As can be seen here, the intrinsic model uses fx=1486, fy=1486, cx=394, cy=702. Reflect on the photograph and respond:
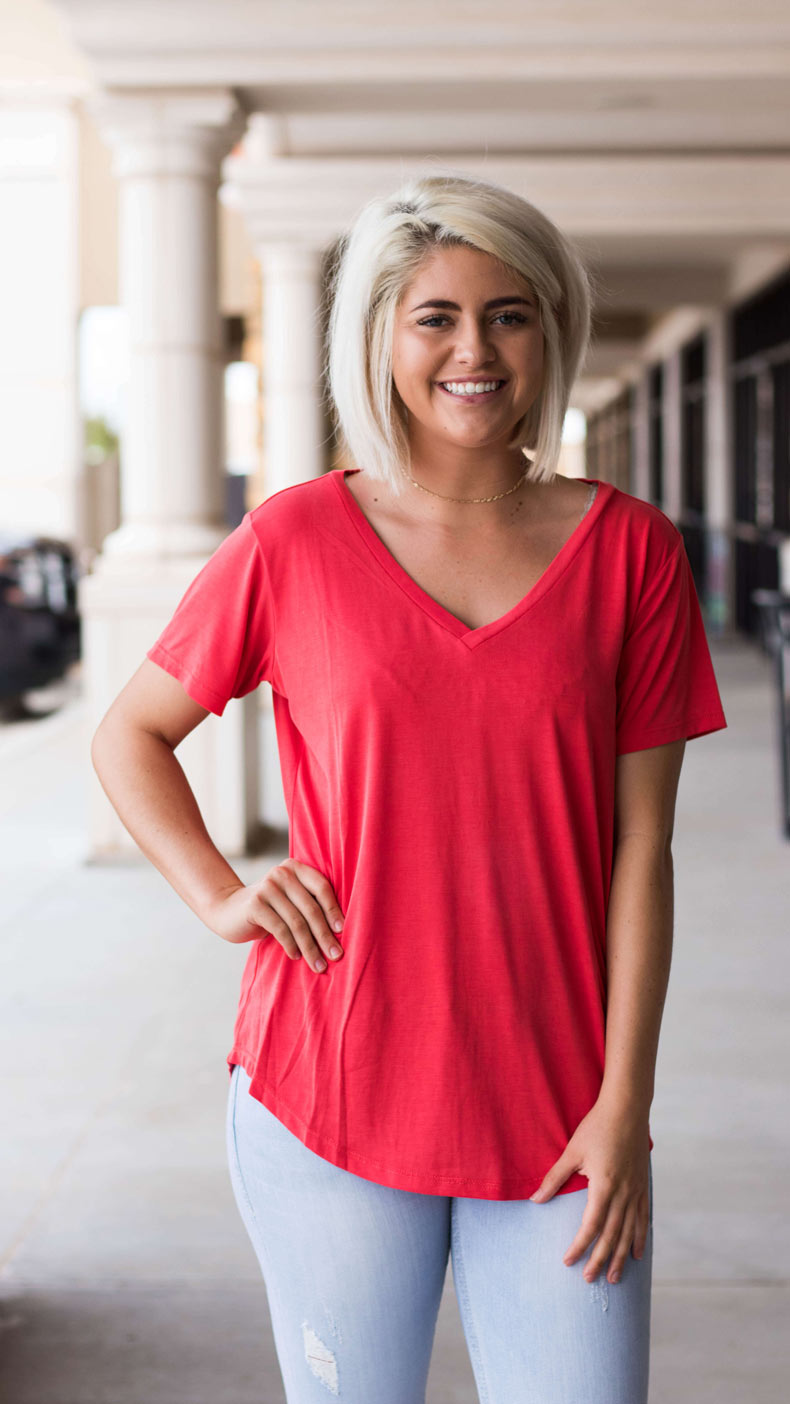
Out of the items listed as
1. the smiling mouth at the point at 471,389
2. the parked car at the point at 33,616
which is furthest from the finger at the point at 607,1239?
the parked car at the point at 33,616

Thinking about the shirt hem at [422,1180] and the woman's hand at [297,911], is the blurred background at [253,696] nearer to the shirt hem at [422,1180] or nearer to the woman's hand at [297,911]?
the woman's hand at [297,911]

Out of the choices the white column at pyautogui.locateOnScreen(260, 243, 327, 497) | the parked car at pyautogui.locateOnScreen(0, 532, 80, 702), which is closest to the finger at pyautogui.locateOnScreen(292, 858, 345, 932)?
the white column at pyautogui.locateOnScreen(260, 243, 327, 497)

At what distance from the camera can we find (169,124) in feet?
23.7

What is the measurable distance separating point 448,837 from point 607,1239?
1.43ft

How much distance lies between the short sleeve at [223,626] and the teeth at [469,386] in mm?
260

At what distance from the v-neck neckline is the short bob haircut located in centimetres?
7

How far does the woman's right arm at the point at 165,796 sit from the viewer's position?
5.50ft

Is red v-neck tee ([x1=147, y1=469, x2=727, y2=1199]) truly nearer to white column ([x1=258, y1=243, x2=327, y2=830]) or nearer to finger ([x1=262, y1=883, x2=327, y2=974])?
finger ([x1=262, y1=883, x2=327, y2=974])

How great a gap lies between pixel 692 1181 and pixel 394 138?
850 centimetres

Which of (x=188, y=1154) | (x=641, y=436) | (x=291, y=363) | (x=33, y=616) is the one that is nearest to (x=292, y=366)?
(x=291, y=363)

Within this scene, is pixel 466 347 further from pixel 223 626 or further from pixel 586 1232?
pixel 586 1232

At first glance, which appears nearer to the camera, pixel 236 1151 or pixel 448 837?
pixel 448 837

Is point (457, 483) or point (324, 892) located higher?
point (457, 483)

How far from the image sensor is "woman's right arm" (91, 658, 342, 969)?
1.68 meters
